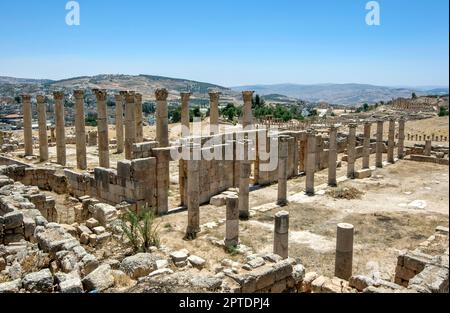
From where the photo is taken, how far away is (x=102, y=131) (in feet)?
82.7

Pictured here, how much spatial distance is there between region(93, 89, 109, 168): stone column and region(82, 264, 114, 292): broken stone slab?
17.5 metres

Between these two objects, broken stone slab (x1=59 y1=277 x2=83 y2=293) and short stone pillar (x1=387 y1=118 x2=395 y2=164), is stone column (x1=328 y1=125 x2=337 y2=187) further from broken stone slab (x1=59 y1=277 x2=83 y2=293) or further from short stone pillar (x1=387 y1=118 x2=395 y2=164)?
broken stone slab (x1=59 y1=277 x2=83 y2=293)

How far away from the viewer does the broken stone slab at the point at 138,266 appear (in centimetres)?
902

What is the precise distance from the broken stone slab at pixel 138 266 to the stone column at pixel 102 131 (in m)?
16.6

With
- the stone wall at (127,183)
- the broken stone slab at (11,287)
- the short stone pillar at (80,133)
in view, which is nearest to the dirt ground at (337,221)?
the stone wall at (127,183)

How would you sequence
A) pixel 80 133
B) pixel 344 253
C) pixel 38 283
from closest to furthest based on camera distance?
pixel 38 283
pixel 344 253
pixel 80 133

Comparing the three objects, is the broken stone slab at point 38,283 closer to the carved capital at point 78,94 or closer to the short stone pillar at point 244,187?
the short stone pillar at point 244,187

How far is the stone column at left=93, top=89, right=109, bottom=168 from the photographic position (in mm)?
25062

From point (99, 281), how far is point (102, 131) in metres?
18.4

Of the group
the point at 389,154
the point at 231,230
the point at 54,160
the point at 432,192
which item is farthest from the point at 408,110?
the point at 231,230

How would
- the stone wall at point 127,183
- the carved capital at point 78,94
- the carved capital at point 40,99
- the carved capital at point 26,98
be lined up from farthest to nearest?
the carved capital at point 26,98 → the carved capital at point 40,99 → the carved capital at point 78,94 → the stone wall at point 127,183

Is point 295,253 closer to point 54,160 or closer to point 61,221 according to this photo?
point 61,221

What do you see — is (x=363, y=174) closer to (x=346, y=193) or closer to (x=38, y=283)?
(x=346, y=193)

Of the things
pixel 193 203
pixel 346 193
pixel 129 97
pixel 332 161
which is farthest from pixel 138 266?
pixel 332 161
